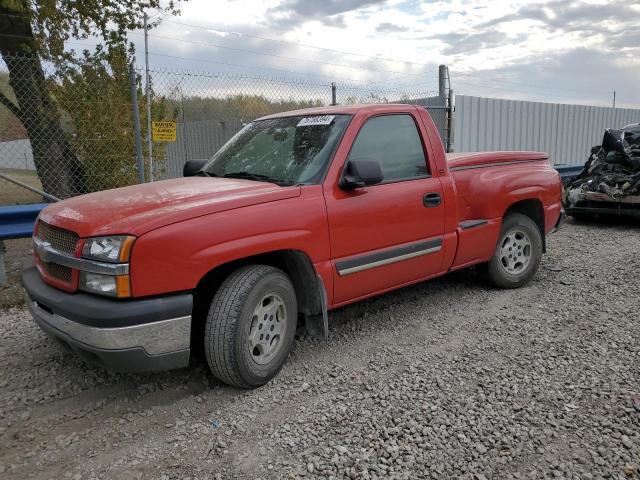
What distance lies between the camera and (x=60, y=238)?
10.7 ft

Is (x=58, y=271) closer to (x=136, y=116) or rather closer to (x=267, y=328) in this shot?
(x=267, y=328)

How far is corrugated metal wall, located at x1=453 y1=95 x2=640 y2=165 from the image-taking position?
12.2 m

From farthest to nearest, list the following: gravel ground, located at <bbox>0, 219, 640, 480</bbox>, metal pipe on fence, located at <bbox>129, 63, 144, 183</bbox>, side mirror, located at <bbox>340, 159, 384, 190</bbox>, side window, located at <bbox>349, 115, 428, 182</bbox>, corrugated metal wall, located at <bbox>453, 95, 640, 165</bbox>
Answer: corrugated metal wall, located at <bbox>453, 95, 640, 165</bbox> → metal pipe on fence, located at <bbox>129, 63, 144, 183</bbox> → side window, located at <bbox>349, 115, 428, 182</bbox> → side mirror, located at <bbox>340, 159, 384, 190</bbox> → gravel ground, located at <bbox>0, 219, 640, 480</bbox>

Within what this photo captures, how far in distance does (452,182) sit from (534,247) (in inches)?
59.8

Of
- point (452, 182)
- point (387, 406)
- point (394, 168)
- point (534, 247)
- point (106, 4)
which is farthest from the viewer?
point (106, 4)

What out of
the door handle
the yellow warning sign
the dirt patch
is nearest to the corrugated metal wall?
the yellow warning sign

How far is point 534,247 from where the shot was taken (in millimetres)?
5508

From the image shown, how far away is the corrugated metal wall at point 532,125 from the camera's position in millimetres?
12211

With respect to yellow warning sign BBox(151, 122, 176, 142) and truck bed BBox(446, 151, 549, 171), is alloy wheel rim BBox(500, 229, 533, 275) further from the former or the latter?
yellow warning sign BBox(151, 122, 176, 142)

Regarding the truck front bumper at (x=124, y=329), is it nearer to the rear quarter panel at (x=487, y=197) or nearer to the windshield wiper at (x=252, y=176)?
the windshield wiper at (x=252, y=176)

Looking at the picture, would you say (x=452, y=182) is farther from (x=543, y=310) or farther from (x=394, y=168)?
(x=543, y=310)

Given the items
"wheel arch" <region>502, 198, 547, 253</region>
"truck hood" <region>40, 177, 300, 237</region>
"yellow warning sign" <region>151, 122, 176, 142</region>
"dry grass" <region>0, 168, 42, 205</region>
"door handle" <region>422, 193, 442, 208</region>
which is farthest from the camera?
"dry grass" <region>0, 168, 42, 205</region>

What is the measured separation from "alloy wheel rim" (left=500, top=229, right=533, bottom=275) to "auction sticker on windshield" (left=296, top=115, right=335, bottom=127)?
7.65ft

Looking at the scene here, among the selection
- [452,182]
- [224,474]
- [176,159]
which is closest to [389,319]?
[452,182]
